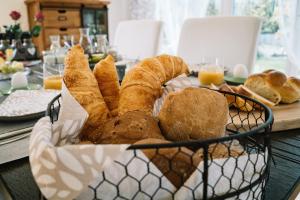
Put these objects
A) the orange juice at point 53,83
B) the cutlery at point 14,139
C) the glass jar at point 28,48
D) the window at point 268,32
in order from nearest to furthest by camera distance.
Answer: the cutlery at point 14,139, the orange juice at point 53,83, the glass jar at point 28,48, the window at point 268,32

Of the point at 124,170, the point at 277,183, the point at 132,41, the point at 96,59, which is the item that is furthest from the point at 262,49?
the point at 124,170

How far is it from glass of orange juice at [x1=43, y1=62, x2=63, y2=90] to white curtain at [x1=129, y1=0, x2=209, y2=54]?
2047mm

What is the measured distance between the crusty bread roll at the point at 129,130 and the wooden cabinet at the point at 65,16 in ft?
9.80

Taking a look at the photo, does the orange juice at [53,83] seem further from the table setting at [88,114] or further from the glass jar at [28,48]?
the glass jar at [28,48]

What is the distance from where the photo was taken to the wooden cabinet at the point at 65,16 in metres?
3.08

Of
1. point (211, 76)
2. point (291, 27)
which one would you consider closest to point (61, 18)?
point (291, 27)

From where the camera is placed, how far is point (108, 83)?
0.49 m

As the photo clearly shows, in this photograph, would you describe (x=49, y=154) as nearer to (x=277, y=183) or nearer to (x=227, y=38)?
(x=277, y=183)

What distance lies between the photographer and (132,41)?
233 centimetres

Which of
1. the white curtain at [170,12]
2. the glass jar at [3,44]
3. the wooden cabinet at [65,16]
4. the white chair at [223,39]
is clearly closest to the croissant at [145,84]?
the white chair at [223,39]

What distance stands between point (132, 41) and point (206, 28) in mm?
758

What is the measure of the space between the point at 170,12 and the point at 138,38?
4.05 feet

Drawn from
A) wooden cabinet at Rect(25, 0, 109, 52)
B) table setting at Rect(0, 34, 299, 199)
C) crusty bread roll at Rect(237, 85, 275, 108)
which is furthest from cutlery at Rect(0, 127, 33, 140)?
wooden cabinet at Rect(25, 0, 109, 52)

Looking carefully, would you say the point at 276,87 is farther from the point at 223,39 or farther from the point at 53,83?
the point at 223,39
